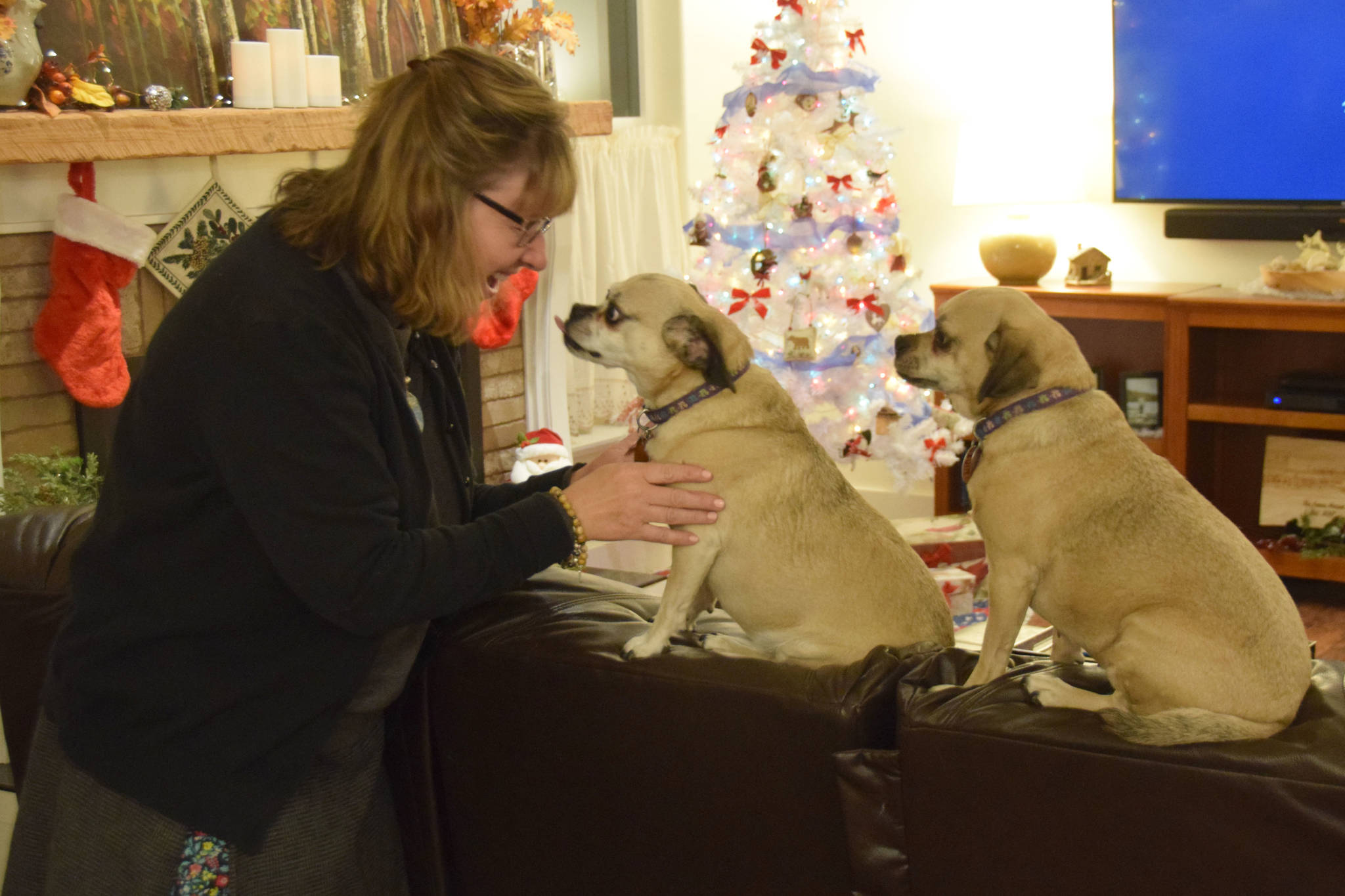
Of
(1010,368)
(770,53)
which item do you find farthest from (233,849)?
(770,53)

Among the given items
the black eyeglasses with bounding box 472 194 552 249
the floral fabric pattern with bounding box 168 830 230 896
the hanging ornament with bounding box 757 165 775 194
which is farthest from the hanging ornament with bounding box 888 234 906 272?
the floral fabric pattern with bounding box 168 830 230 896

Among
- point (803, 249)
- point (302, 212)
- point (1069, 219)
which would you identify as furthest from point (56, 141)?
point (1069, 219)

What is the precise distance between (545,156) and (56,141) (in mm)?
2156

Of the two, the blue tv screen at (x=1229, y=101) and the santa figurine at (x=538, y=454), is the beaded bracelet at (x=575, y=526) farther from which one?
the blue tv screen at (x=1229, y=101)

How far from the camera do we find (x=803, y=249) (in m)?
4.77

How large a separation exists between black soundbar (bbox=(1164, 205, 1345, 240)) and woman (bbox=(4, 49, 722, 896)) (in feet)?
13.1

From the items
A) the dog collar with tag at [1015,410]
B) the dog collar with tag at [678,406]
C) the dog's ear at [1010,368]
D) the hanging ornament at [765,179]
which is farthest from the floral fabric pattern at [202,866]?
the hanging ornament at [765,179]

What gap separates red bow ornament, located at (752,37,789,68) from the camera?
15.3 ft

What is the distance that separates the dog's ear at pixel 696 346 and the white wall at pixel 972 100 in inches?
123

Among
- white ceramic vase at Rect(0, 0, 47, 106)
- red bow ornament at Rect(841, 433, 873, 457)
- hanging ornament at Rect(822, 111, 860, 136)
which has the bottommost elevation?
red bow ornament at Rect(841, 433, 873, 457)

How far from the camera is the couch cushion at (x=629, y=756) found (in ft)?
4.70

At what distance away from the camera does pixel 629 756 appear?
61.0 inches

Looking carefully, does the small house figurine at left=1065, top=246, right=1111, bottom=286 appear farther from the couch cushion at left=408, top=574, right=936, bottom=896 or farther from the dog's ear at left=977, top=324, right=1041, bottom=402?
the couch cushion at left=408, top=574, right=936, bottom=896

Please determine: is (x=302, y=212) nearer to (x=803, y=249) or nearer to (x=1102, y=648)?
(x=1102, y=648)
